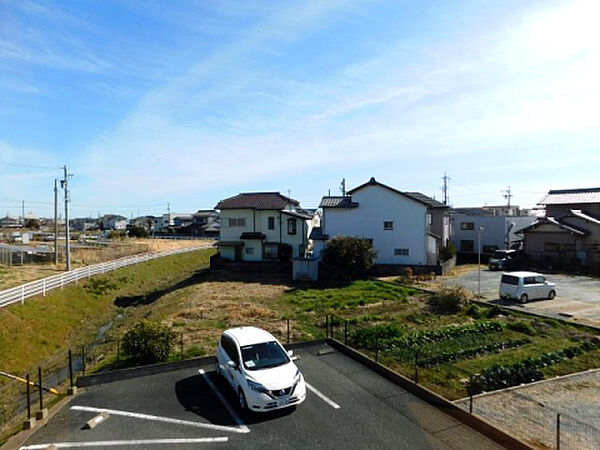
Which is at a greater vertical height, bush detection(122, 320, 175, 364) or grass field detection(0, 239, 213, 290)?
grass field detection(0, 239, 213, 290)

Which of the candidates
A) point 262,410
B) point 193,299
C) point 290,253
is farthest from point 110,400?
point 290,253

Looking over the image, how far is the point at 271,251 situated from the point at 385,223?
11.0 meters

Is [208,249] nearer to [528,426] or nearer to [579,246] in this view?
[579,246]

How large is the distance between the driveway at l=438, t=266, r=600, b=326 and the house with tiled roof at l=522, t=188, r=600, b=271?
386 centimetres

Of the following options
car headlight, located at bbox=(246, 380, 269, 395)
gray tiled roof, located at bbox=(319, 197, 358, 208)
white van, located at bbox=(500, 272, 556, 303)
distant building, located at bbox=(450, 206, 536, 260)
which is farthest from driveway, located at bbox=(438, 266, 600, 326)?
car headlight, located at bbox=(246, 380, 269, 395)

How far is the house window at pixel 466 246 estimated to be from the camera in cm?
4575

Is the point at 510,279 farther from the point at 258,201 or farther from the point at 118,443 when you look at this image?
the point at 258,201

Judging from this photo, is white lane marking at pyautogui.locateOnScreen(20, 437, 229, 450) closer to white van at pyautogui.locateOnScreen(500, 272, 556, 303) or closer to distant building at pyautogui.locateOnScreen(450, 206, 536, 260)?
white van at pyautogui.locateOnScreen(500, 272, 556, 303)

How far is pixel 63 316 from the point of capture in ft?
74.2

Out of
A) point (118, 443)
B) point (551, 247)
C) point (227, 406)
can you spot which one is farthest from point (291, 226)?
point (118, 443)

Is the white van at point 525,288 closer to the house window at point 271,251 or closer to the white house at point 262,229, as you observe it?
the white house at point 262,229

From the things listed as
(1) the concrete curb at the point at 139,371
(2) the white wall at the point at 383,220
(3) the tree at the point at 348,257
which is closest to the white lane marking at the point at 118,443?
(1) the concrete curb at the point at 139,371

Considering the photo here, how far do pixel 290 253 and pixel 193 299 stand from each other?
13.7 meters

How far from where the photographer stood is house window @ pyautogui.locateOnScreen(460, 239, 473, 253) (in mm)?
45750
